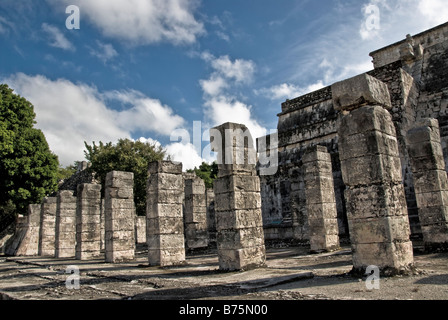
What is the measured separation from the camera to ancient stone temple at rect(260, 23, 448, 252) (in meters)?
13.6

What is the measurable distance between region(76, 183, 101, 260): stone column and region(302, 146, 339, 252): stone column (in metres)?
8.38

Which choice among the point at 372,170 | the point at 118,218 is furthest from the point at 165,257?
the point at 372,170

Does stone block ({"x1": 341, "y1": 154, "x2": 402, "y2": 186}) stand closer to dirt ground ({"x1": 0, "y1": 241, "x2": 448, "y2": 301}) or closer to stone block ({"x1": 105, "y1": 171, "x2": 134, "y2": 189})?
dirt ground ({"x1": 0, "y1": 241, "x2": 448, "y2": 301})

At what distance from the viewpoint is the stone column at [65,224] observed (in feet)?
50.4

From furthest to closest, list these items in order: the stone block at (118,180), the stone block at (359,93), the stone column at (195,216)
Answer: the stone column at (195,216), the stone block at (118,180), the stone block at (359,93)

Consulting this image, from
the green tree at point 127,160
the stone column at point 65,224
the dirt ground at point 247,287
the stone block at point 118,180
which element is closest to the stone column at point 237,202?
the dirt ground at point 247,287

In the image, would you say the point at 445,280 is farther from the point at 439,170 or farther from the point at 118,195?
the point at 118,195

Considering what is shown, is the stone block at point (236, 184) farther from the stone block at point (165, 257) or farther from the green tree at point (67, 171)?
the green tree at point (67, 171)

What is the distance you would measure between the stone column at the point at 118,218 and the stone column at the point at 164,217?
203cm

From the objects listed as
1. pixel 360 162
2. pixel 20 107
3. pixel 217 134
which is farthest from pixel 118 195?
pixel 20 107

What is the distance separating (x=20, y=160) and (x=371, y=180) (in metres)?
20.0
